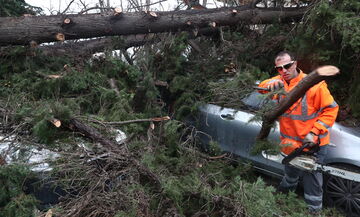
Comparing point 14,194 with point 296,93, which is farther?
point 14,194

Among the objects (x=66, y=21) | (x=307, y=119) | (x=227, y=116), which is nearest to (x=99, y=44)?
(x=66, y=21)

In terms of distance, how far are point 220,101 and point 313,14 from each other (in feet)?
6.55

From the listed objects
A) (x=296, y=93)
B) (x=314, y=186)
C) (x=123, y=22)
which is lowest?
(x=314, y=186)

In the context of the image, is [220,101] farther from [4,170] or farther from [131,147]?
[4,170]

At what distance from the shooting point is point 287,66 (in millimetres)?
3668

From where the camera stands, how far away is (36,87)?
5.23 meters

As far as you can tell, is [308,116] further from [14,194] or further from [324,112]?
[14,194]

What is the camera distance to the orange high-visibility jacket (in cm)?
348

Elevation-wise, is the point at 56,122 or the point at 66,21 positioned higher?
the point at 66,21

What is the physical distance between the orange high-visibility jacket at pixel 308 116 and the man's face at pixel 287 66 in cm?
6

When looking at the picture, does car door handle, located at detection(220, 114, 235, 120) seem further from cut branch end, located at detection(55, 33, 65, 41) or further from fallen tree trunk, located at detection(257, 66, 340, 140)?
cut branch end, located at detection(55, 33, 65, 41)

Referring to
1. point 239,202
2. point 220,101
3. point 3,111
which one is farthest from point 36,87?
point 239,202

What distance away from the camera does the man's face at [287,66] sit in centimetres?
366

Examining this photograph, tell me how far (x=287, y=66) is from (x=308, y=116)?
604 millimetres
